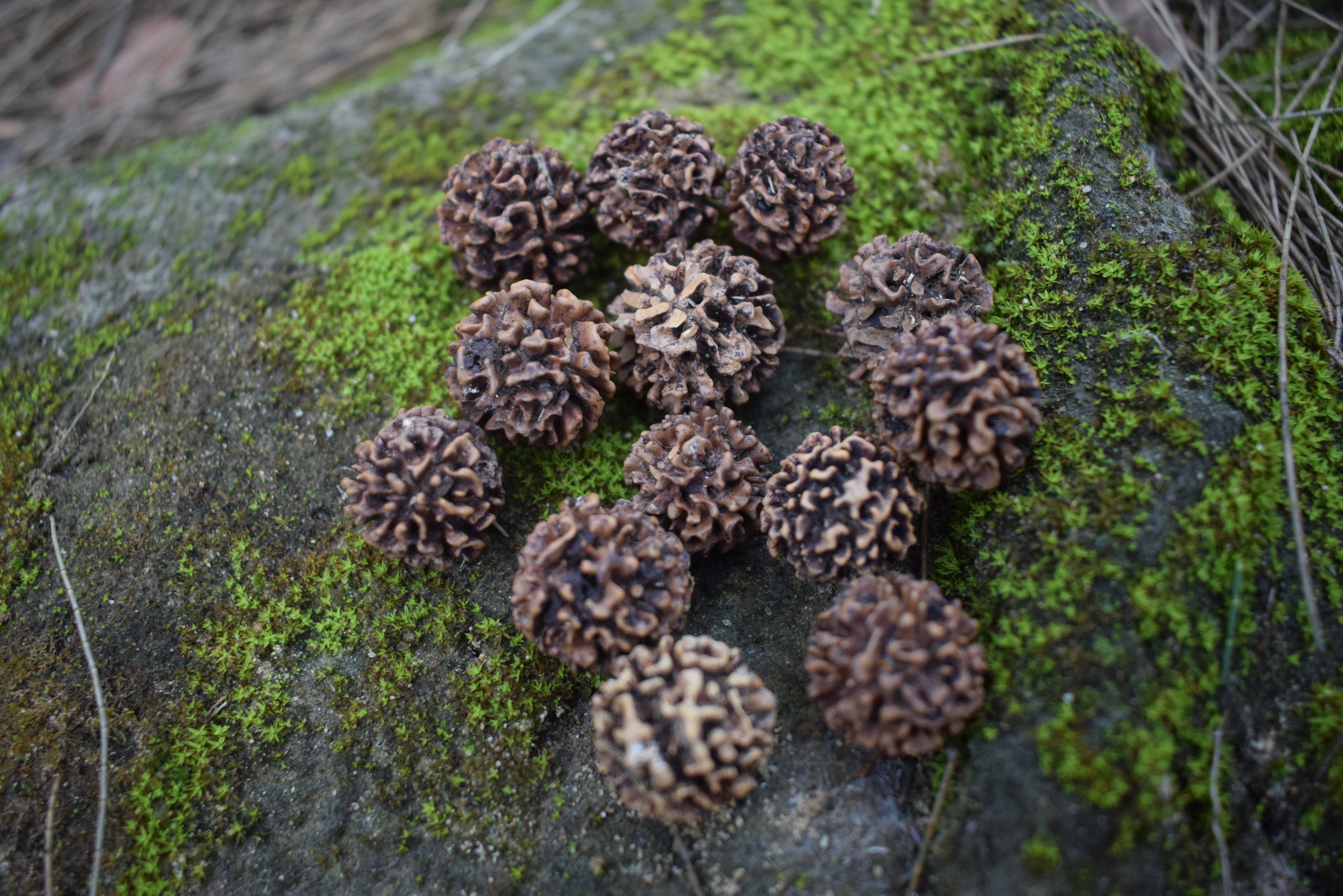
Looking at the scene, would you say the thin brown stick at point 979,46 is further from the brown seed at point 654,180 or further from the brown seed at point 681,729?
the brown seed at point 681,729

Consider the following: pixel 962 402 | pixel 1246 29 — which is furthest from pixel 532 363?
pixel 1246 29

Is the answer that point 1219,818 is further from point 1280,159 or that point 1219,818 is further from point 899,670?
point 1280,159

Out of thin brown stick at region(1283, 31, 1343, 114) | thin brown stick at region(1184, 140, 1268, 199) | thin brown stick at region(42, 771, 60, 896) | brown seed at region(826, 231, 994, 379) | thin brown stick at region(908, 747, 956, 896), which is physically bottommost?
thin brown stick at region(908, 747, 956, 896)

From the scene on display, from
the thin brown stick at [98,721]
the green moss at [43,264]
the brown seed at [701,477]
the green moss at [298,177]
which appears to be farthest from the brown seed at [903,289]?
the green moss at [43,264]

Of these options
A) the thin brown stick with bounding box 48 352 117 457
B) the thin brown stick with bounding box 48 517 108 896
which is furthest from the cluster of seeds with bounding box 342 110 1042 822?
the thin brown stick with bounding box 48 352 117 457

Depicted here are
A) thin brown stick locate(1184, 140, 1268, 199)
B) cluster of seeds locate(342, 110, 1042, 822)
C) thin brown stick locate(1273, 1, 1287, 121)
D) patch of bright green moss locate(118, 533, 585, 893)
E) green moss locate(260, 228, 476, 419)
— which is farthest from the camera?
thin brown stick locate(1273, 1, 1287, 121)

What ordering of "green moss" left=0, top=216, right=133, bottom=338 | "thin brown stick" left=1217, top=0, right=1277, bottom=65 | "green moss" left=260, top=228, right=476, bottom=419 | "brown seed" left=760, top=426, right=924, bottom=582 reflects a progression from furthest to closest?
"thin brown stick" left=1217, top=0, right=1277, bottom=65
"green moss" left=0, top=216, right=133, bottom=338
"green moss" left=260, top=228, right=476, bottom=419
"brown seed" left=760, top=426, right=924, bottom=582

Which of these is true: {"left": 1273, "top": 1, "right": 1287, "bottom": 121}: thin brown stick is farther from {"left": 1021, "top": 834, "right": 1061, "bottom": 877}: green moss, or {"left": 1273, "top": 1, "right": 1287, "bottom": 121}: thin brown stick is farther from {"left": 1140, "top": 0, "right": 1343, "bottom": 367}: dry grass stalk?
{"left": 1021, "top": 834, "right": 1061, "bottom": 877}: green moss

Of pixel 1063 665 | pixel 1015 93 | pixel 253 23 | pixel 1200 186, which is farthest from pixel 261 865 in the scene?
pixel 253 23
